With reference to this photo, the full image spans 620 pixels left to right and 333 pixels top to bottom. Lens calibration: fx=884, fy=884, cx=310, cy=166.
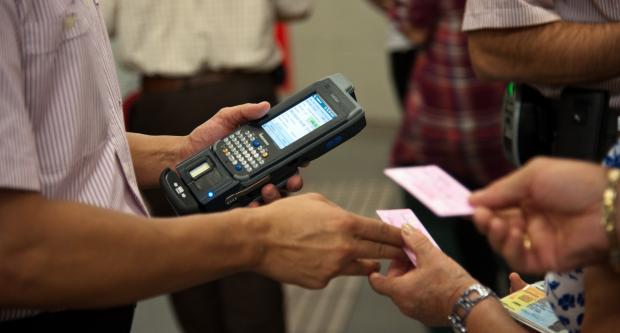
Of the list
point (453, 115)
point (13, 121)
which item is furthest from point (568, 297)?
point (453, 115)

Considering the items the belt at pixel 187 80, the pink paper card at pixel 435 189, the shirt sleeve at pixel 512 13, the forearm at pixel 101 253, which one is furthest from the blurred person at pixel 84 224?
the belt at pixel 187 80

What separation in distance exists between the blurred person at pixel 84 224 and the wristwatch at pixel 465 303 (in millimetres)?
100

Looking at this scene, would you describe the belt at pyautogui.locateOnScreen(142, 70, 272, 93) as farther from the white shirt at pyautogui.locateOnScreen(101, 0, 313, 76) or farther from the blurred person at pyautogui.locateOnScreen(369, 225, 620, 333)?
the blurred person at pyautogui.locateOnScreen(369, 225, 620, 333)

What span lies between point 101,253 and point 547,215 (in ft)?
1.55

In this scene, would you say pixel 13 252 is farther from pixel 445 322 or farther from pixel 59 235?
pixel 445 322

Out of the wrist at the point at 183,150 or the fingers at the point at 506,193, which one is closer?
the fingers at the point at 506,193

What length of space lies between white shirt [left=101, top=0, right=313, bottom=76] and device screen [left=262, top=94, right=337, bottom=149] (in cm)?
97

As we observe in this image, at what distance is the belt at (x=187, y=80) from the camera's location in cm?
219

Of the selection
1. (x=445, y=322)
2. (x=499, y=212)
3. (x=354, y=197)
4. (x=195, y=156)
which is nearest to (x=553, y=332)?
(x=445, y=322)

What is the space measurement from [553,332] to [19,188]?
0.67 metres

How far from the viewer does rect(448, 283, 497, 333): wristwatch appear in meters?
1.10

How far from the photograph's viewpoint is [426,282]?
111 cm

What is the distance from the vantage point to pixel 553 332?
111 centimetres

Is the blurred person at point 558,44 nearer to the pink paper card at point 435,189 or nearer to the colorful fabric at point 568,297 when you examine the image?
the pink paper card at point 435,189
